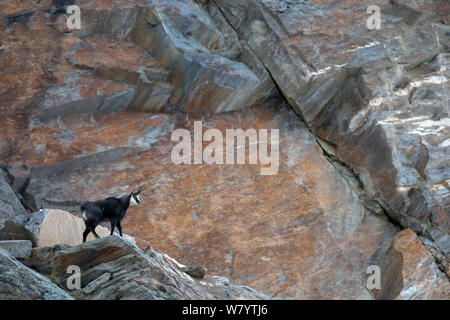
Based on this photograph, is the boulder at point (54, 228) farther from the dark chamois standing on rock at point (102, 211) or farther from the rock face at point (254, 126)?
the rock face at point (254, 126)

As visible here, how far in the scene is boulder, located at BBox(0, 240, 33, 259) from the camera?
35.7 feet

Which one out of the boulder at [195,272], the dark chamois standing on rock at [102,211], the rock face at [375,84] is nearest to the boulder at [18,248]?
the dark chamois standing on rock at [102,211]

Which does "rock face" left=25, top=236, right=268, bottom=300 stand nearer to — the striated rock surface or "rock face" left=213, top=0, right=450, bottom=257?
the striated rock surface

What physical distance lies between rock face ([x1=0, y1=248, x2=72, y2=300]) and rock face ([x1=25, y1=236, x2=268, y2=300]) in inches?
24.2

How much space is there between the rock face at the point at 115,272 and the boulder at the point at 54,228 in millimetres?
971

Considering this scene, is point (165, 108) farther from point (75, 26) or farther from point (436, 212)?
point (436, 212)

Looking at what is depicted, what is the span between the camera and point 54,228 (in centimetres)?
1247

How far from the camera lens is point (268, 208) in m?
18.0

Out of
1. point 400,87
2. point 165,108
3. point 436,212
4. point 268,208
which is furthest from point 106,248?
point 400,87

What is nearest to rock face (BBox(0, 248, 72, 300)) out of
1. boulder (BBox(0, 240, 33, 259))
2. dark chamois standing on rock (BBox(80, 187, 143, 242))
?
boulder (BBox(0, 240, 33, 259))

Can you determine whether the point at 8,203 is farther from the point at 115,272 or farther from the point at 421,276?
the point at 421,276

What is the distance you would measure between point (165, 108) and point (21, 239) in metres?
8.38

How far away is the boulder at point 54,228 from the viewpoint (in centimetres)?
1210

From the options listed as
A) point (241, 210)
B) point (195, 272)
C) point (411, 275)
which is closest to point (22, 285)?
point (195, 272)
